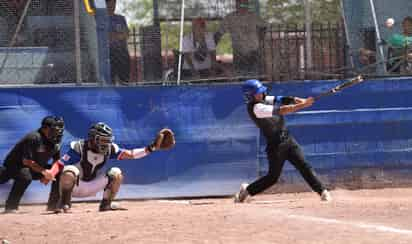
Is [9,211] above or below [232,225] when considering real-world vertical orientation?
below

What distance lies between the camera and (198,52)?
1355cm

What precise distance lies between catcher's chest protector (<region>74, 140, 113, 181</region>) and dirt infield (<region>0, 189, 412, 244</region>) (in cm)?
75

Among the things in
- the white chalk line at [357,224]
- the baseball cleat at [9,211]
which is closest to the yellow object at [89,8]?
the baseball cleat at [9,211]

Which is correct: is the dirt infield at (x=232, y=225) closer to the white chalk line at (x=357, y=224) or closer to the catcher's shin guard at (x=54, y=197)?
the white chalk line at (x=357, y=224)

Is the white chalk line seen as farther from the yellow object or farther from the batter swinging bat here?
the yellow object

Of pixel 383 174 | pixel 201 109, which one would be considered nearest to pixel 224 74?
pixel 201 109

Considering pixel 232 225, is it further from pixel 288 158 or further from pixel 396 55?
pixel 396 55

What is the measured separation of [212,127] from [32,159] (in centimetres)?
282

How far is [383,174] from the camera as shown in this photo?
537 inches

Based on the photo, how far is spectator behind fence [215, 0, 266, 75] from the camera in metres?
13.5

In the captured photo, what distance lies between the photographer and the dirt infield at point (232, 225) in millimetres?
8273

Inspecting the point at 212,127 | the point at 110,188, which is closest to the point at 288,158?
the point at 212,127

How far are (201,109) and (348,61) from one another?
2393 millimetres

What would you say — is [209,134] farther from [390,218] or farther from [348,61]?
[390,218]
